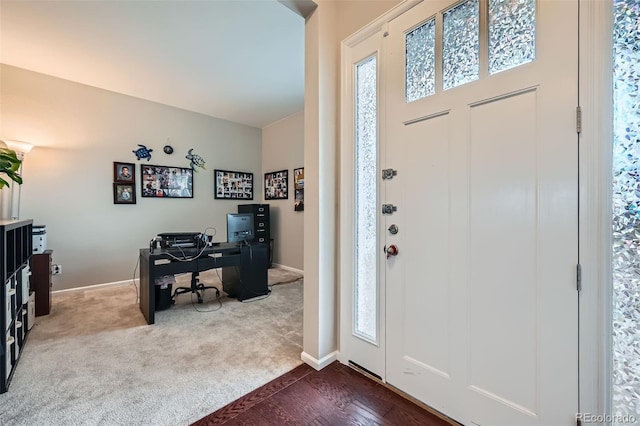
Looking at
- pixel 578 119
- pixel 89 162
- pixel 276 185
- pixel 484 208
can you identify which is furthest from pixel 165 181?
pixel 578 119

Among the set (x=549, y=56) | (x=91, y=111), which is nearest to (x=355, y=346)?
(x=549, y=56)

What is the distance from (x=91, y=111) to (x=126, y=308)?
108 inches

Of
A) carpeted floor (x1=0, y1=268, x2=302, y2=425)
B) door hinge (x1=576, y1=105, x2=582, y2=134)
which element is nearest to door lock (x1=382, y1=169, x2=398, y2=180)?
door hinge (x1=576, y1=105, x2=582, y2=134)

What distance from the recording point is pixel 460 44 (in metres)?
1.34

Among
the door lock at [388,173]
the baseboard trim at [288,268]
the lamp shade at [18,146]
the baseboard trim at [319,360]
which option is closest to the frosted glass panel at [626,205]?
the door lock at [388,173]

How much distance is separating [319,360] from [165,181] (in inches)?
149

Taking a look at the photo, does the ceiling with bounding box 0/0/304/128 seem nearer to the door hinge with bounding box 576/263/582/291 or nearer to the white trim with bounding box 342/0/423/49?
the white trim with bounding box 342/0/423/49

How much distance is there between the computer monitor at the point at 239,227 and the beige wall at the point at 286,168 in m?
1.34

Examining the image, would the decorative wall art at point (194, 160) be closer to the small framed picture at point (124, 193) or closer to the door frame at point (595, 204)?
the small framed picture at point (124, 193)

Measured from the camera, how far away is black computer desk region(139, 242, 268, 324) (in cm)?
258

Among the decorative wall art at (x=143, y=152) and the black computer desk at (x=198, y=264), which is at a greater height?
the decorative wall art at (x=143, y=152)

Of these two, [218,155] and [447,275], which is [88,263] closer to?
[218,155]

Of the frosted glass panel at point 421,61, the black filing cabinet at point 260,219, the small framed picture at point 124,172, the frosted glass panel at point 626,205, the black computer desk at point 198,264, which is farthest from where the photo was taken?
the black filing cabinet at point 260,219

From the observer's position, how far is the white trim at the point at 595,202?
95 centimetres
